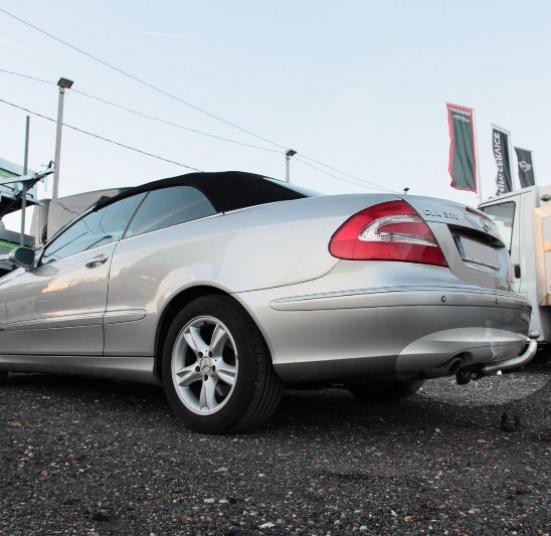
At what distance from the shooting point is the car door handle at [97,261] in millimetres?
3602

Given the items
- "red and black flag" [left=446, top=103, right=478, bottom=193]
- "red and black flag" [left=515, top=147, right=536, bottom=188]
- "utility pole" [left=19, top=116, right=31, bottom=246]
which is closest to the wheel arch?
"utility pole" [left=19, top=116, right=31, bottom=246]

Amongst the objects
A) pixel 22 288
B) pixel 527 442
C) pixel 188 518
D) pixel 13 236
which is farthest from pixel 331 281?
pixel 13 236

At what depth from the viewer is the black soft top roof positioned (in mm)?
3104

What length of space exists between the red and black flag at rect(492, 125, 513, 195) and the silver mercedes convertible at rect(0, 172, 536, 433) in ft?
66.4

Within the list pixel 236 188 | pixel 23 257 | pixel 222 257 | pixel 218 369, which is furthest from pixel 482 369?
pixel 23 257

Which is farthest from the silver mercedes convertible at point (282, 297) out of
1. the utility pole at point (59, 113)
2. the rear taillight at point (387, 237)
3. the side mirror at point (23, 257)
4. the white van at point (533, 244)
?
the utility pole at point (59, 113)

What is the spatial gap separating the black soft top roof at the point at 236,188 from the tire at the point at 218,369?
21.8 inches

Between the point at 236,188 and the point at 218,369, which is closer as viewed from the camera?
the point at 218,369

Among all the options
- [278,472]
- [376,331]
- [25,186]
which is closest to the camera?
[278,472]

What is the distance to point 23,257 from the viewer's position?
4238mm

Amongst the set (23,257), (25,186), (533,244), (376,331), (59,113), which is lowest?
(376,331)

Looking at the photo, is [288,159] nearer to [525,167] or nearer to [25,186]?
[525,167]

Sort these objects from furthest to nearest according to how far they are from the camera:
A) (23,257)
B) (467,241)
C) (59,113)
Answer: (59,113)
(23,257)
(467,241)

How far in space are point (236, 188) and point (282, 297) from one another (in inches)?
32.5
